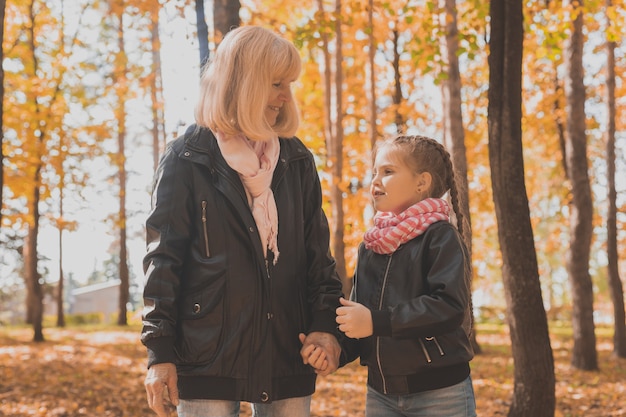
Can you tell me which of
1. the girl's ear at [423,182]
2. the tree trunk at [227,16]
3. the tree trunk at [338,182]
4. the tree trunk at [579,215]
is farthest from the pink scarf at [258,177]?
the tree trunk at [338,182]

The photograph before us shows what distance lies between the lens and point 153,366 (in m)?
2.42

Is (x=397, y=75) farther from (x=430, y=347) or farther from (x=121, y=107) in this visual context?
(x=430, y=347)

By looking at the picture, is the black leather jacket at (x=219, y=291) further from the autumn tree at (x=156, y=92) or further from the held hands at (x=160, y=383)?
the autumn tree at (x=156, y=92)

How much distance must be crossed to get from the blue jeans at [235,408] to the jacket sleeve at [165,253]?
0.19 meters

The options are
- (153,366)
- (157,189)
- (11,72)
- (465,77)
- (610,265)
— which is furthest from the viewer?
(465,77)

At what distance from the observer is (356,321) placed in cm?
253

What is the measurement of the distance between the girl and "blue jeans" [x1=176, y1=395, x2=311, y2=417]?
262 mm

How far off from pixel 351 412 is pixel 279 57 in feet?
19.2

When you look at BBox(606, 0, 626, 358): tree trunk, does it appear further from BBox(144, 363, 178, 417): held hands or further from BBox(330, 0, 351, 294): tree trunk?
BBox(144, 363, 178, 417): held hands

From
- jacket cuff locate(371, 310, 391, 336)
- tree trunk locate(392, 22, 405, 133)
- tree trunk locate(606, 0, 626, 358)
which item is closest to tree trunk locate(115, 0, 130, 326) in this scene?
tree trunk locate(392, 22, 405, 133)

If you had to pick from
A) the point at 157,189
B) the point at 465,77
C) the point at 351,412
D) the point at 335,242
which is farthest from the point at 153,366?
the point at 465,77

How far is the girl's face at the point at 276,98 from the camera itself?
Result: 9.08 feet

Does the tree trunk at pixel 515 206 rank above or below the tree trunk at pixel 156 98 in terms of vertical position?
below

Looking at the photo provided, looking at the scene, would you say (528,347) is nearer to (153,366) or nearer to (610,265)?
(153,366)
